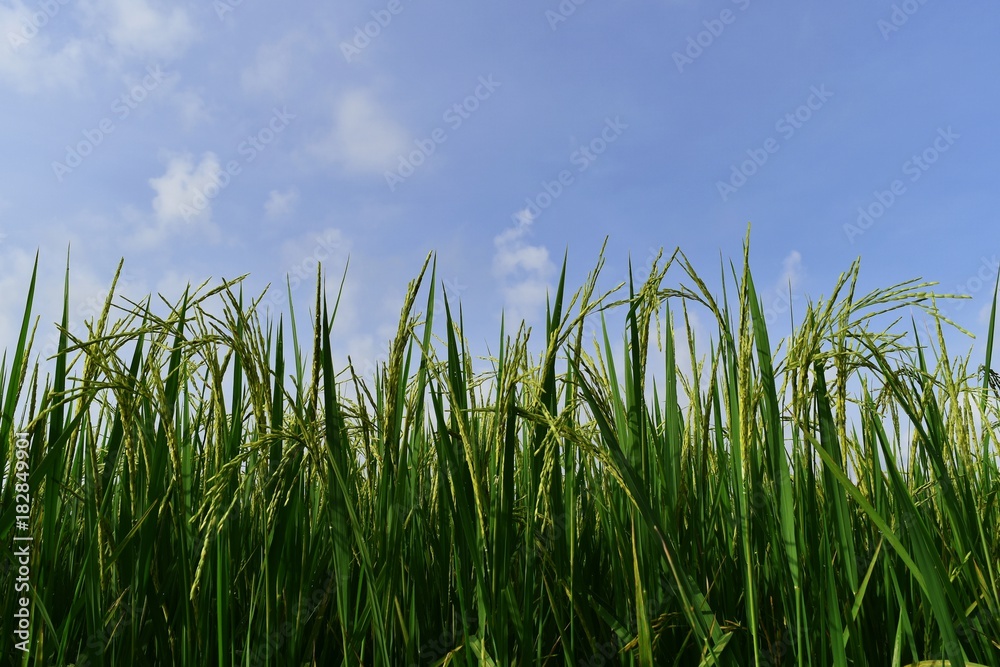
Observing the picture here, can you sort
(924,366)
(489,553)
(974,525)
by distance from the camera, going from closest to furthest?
(489,553) < (974,525) < (924,366)

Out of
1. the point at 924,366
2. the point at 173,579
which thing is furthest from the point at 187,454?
the point at 924,366

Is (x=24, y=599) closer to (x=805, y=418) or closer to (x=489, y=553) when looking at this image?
(x=489, y=553)

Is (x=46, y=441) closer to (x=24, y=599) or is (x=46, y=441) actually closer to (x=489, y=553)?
(x=24, y=599)

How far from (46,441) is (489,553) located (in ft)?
5.08

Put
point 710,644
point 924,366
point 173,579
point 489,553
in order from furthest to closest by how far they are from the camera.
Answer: point 924,366 < point 173,579 < point 710,644 < point 489,553

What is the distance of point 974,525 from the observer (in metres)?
2.49

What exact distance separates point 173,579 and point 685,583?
1576 millimetres

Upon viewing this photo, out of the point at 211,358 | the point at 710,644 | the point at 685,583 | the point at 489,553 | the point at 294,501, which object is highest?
the point at 211,358

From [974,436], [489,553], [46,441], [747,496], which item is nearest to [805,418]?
[747,496]

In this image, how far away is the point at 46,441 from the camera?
2158 mm

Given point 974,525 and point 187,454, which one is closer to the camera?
point 187,454

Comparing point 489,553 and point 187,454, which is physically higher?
point 187,454

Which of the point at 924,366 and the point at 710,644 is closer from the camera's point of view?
the point at 710,644


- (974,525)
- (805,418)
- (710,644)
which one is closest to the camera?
(710,644)
